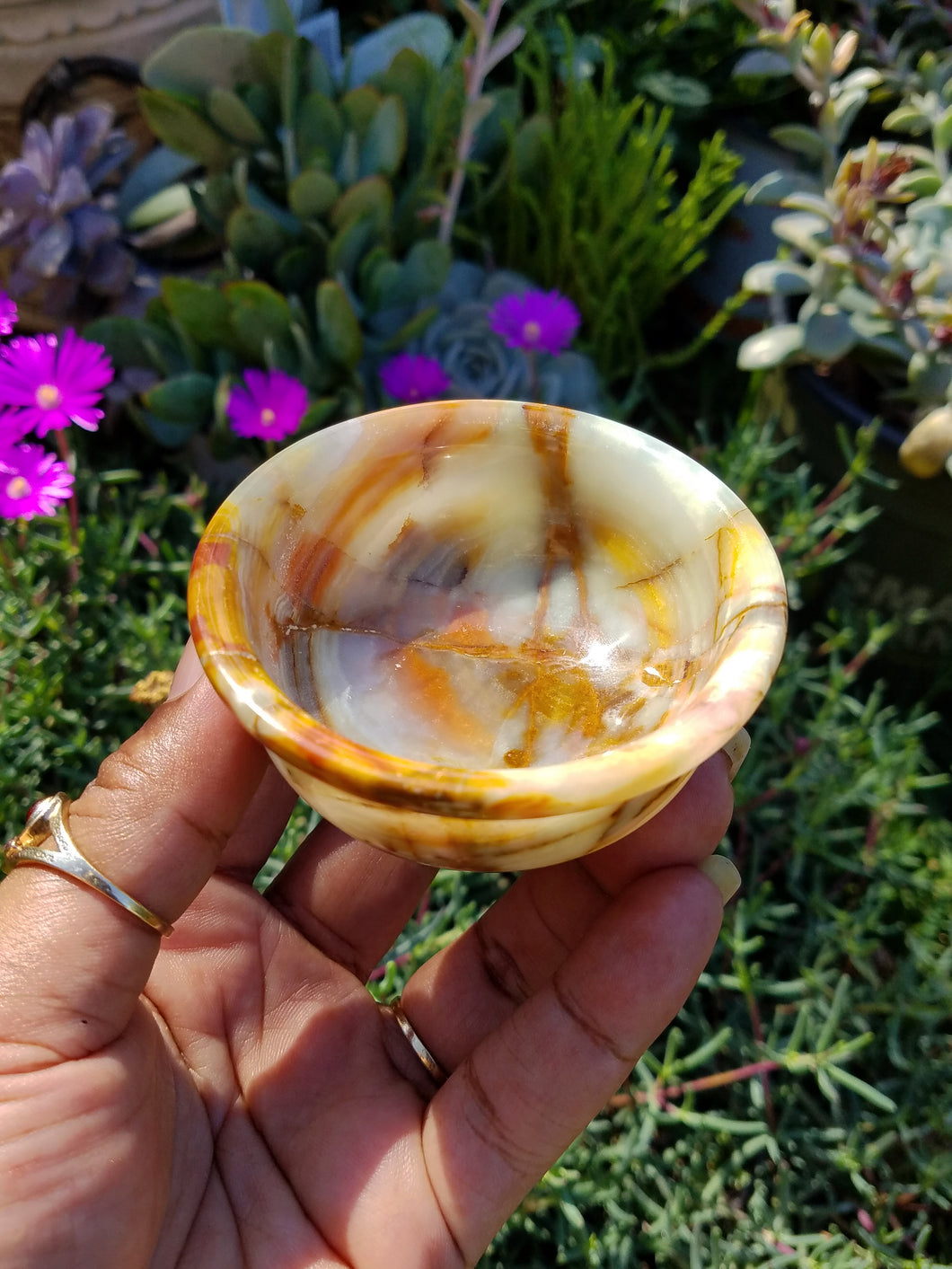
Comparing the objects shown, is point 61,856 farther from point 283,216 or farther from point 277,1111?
point 283,216

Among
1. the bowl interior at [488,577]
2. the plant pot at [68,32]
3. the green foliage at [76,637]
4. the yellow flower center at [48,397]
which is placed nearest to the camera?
the bowl interior at [488,577]

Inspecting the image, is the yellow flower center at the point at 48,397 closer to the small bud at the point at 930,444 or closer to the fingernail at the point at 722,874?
the fingernail at the point at 722,874

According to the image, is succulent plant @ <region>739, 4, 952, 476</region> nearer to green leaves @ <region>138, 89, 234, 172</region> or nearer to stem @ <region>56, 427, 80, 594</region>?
green leaves @ <region>138, 89, 234, 172</region>

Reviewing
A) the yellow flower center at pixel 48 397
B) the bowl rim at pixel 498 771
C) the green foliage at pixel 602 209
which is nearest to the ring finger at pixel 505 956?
the bowl rim at pixel 498 771

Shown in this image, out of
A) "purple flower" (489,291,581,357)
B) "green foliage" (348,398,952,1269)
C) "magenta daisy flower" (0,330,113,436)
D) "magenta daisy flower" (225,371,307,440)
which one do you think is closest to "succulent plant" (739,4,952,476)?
"green foliage" (348,398,952,1269)

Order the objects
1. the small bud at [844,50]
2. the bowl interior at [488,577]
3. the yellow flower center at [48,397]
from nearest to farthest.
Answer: the bowl interior at [488,577], the yellow flower center at [48,397], the small bud at [844,50]

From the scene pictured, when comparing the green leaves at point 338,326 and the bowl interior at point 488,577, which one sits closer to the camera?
the bowl interior at point 488,577

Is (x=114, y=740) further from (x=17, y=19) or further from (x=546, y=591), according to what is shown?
(x=17, y=19)
